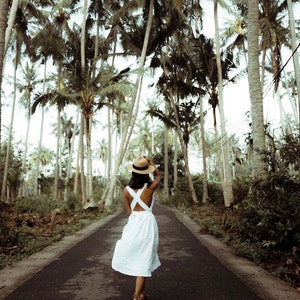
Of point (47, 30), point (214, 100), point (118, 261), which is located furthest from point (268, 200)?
point (47, 30)

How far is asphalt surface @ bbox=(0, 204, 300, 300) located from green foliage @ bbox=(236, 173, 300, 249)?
67cm

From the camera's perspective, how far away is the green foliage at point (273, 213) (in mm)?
6059

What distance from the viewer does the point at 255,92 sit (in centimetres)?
923

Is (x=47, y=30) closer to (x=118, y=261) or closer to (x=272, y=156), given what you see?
(x=272, y=156)

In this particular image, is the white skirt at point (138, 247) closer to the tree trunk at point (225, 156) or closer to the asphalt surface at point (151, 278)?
the asphalt surface at point (151, 278)

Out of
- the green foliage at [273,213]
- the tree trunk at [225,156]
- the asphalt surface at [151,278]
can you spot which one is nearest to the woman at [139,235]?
the asphalt surface at [151,278]

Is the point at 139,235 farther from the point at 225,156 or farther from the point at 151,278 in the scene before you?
the point at 225,156

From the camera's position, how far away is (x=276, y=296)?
4.05 metres

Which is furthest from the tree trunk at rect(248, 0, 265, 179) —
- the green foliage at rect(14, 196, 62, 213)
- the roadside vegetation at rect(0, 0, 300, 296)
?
the green foliage at rect(14, 196, 62, 213)

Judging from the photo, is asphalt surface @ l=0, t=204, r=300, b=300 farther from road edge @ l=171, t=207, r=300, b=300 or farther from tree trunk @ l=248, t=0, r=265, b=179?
tree trunk @ l=248, t=0, r=265, b=179

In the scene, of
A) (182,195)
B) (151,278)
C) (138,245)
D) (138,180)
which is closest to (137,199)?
(138,180)

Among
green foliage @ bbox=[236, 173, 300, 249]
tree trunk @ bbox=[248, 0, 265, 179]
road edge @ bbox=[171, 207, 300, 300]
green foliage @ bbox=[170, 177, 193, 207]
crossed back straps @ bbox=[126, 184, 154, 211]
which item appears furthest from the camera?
green foliage @ bbox=[170, 177, 193, 207]

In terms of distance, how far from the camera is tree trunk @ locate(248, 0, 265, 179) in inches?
336

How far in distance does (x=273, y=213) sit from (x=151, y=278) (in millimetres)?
2647
